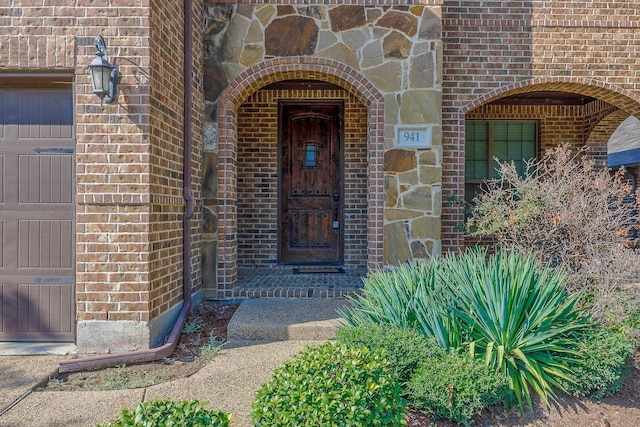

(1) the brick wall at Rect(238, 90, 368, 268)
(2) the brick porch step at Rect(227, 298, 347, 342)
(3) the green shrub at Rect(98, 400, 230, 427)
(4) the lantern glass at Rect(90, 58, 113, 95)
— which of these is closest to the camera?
(3) the green shrub at Rect(98, 400, 230, 427)

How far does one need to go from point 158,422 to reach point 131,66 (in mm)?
3084

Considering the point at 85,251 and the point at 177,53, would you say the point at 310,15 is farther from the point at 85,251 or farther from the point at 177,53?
the point at 85,251

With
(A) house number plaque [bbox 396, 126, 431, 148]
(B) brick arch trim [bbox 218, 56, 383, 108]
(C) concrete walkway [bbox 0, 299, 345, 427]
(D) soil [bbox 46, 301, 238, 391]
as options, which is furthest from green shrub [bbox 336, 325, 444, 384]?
(B) brick arch trim [bbox 218, 56, 383, 108]

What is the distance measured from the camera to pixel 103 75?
3.65 m

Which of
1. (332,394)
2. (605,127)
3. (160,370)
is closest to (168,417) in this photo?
(332,394)

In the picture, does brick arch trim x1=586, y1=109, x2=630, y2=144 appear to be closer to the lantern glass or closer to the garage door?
the lantern glass

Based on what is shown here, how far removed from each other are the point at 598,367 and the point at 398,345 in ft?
4.43

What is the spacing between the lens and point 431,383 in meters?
2.61

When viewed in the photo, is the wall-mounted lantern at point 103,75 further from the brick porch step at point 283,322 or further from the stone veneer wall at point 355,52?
the brick porch step at point 283,322

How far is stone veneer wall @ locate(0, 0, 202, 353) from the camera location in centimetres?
376

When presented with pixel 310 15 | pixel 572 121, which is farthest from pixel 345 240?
pixel 572 121

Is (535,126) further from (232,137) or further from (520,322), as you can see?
(520,322)

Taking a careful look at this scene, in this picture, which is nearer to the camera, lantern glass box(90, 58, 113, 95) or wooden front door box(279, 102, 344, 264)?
lantern glass box(90, 58, 113, 95)

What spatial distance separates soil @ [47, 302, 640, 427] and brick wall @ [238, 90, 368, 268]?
2445 millimetres
